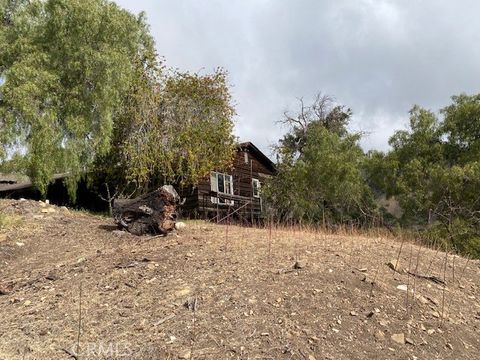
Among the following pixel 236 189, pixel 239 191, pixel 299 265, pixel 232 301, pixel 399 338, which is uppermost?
pixel 236 189

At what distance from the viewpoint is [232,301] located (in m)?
5.52

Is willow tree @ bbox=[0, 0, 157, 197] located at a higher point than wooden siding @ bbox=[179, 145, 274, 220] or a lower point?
higher

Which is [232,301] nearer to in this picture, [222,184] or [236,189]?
[222,184]

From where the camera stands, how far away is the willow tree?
15.0 metres

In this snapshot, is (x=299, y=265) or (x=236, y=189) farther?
(x=236, y=189)

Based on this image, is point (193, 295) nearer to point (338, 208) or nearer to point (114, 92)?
point (114, 92)

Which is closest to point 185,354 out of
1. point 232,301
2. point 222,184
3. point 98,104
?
point 232,301

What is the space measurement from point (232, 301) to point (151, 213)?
370cm

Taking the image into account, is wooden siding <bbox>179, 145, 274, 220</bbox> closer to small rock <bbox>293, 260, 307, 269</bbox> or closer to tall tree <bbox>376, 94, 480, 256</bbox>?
tall tree <bbox>376, 94, 480, 256</bbox>

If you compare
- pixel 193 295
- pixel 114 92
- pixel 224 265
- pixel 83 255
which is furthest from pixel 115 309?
pixel 114 92

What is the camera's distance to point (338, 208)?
65.5 feet

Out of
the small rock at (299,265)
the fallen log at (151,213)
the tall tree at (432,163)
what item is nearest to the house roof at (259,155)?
the tall tree at (432,163)

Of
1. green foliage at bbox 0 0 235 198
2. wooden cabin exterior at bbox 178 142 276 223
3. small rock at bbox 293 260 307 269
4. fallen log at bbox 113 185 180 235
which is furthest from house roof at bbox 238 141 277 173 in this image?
small rock at bbox 293 260 307 269

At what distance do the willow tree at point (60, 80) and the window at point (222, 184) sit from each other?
8736 mm
